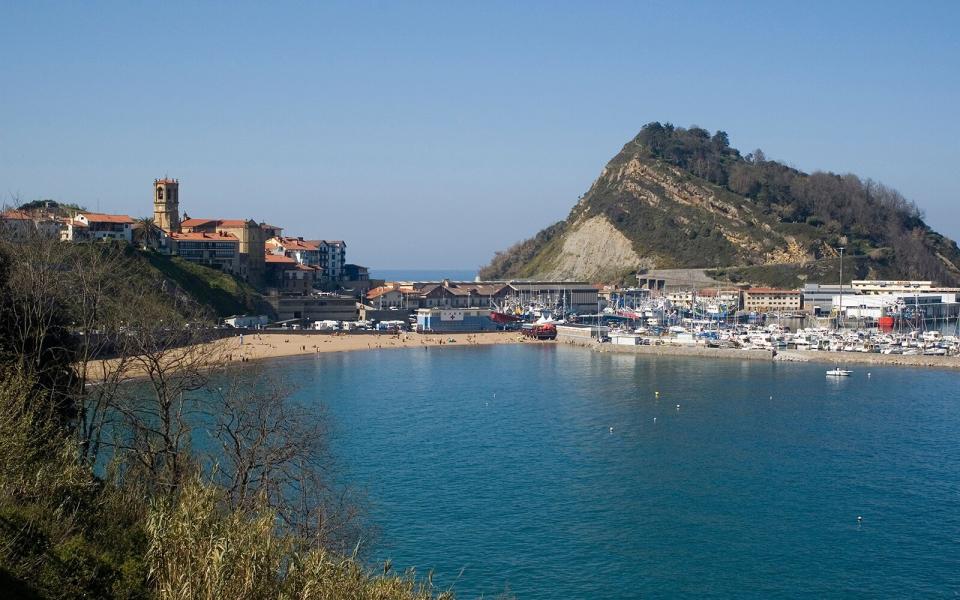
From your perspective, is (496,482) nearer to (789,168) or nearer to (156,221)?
(156,221)

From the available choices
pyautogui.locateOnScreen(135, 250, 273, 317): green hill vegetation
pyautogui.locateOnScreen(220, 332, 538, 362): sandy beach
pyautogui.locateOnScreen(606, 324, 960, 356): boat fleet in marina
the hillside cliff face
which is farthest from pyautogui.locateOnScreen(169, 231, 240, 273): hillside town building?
the hillside cliff face

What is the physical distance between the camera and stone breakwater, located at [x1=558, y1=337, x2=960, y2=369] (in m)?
38.8

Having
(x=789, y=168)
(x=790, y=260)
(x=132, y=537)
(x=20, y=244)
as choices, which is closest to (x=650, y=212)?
(x=790, y=260)

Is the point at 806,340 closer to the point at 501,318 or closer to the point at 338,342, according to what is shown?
the point at 501,318

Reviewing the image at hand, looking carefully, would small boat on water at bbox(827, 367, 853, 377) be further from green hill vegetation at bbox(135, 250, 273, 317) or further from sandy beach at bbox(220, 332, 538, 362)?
green hill vegetation at bbox(135, 250, 273, 317)

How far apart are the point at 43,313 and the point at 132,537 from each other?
559 cm

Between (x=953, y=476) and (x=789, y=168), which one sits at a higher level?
(x=789, y=168)

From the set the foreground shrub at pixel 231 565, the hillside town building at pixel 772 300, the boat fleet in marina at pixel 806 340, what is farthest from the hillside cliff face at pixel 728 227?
the foreground shrub at pixel 231 565

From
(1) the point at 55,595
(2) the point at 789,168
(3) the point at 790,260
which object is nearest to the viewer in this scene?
(1) the point at 55,595

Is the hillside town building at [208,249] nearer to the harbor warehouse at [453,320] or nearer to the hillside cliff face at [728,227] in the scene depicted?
the harbor warehouse at [453,320]

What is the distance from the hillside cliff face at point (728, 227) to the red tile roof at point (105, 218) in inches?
1499

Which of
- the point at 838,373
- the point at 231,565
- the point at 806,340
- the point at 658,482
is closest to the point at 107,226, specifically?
the point at 838,373

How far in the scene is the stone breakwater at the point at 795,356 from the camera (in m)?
38.8

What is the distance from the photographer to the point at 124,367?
11.9 meters
